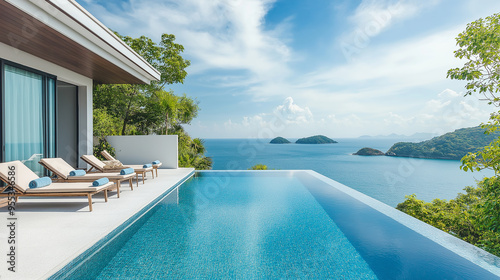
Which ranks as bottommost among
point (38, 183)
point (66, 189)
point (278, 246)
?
point (278, 246)

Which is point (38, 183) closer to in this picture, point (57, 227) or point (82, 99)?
point (57, 227)

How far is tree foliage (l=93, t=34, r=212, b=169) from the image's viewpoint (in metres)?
12.1

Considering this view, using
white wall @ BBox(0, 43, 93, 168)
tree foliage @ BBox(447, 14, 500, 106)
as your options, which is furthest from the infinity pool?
white wall @ BBox(0, 43, 93, 168)

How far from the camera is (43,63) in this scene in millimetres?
6258

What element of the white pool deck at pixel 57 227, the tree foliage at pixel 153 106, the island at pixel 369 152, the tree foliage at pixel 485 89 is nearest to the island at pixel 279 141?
the island at pixel 369 152

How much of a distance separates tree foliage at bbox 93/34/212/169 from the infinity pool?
24.1 feet

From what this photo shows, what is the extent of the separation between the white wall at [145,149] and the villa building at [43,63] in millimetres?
2170

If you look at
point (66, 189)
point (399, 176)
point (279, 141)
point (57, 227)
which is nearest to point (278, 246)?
point (57, 227)

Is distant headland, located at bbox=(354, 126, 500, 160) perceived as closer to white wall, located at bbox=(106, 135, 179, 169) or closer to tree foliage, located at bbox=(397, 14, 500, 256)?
tree foliage, located at bbox=(397, 14, 500, 256)

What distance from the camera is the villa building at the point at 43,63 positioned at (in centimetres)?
418

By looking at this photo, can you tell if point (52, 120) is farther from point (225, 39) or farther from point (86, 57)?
point (225, 39)

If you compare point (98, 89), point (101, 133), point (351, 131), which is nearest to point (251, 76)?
point (351, 131)

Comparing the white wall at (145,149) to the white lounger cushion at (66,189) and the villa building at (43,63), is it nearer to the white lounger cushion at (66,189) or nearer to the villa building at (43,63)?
the villa building at (43,63)

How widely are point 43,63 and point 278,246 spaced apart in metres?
6.52
